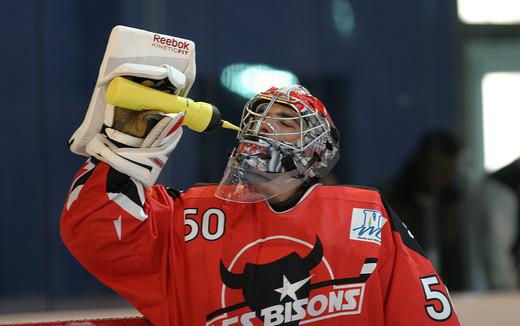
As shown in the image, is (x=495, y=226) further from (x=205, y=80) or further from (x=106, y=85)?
(x=106, y=85)

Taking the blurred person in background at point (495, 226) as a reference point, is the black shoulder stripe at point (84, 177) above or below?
above

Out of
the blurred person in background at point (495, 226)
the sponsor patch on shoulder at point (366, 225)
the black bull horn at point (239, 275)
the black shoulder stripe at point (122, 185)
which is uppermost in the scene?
the black shoulder stripe at point (122, 185)

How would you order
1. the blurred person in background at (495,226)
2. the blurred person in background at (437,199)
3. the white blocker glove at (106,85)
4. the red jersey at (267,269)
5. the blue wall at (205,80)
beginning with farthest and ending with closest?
the blurred person in background at (495,226) → the blurred person in background at (437,199) → the blue wall at (205,80) → the red jersey at (267,269) → the white blocker glove at (106,85)

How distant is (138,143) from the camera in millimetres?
2301

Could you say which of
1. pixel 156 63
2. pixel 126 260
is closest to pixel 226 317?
pixel 126 260

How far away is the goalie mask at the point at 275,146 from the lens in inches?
97.9

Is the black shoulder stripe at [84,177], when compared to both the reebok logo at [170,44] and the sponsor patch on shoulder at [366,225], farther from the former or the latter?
the sponsor patch on shoulder at [366,225]

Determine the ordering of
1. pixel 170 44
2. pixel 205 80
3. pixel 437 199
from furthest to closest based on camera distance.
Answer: pixel 437 199 < pixel 205 80 < pixel 170 44

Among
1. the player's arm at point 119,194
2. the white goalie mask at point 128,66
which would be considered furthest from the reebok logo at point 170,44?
the player's arm at point 119,194

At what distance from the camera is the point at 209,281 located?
247 centimetres

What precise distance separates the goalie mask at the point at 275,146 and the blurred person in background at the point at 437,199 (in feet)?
8.60

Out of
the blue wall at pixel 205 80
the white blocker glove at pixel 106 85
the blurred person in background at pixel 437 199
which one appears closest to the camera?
the white blocker glove at pixel 106 85

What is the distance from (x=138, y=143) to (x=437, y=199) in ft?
10.2

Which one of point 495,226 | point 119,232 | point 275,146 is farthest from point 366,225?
point 495,226
